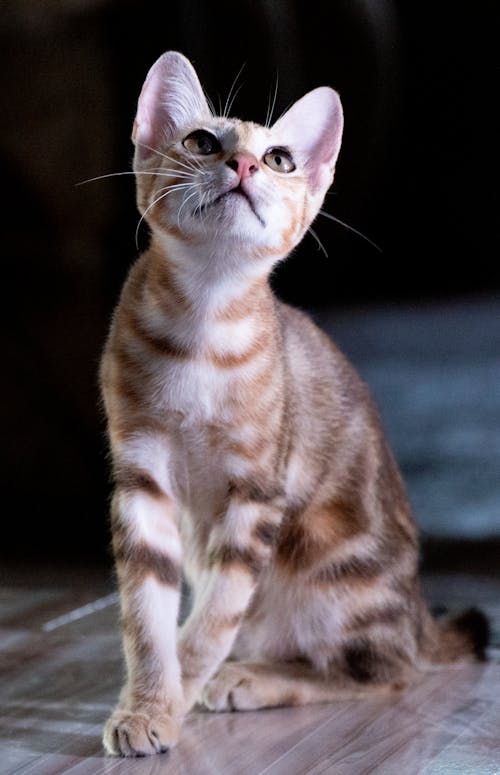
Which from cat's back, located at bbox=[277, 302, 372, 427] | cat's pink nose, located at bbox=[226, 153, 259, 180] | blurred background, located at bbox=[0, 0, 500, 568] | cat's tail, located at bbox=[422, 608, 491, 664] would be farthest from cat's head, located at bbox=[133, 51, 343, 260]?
cat's tail, located at bbox=[422, 608, 491, 664]

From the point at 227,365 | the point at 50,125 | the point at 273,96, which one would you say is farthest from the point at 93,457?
the point at 227,365

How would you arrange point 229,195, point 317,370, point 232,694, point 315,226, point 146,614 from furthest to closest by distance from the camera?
point 315,226, point 317,370, point 232,694, point 146,614, point 229,195

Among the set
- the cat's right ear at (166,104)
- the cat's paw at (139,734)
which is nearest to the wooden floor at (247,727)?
the cat's paw at (139,734)

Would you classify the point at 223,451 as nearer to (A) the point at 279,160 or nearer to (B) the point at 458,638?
(A) the point at 279,160

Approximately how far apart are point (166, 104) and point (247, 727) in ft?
2.63

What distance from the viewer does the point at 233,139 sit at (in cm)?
148

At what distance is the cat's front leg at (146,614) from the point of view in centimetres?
148

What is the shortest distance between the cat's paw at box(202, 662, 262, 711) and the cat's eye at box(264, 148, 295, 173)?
681 millimetres

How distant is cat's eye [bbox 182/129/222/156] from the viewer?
58.9 inches

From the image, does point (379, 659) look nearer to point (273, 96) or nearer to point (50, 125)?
point (273, 96)

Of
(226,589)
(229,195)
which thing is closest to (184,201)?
(229,195)

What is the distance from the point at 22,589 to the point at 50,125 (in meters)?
0.91

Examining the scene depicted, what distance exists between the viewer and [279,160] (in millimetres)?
1539

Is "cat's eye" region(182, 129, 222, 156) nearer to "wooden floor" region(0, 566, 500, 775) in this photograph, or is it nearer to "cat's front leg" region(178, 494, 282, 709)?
"cat's front leg" region(178, 494, 282, 709)
